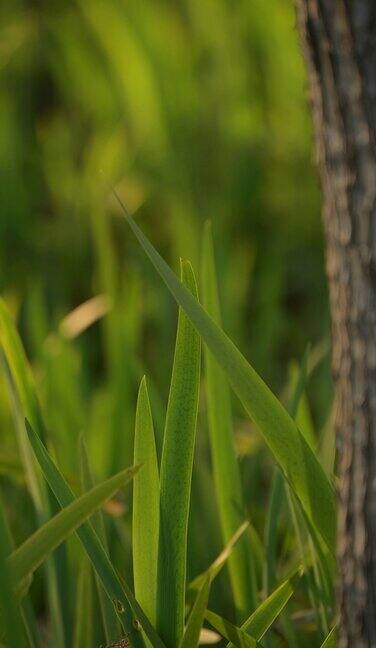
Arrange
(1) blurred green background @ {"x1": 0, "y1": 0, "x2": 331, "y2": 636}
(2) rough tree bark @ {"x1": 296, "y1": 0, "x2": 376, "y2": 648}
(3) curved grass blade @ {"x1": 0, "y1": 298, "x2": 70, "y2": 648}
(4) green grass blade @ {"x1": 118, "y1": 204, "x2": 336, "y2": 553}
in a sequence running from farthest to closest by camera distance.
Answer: (1) blurred green background @ {"x1": 0, "y1": 0, "x2": 331, "y2": 636} < (3) curved grass blade @ {"x1": 0, "y1": 298, "x2": 70, "y2": 648} < (4) green grass blade @ {"x1": 118, "y1": 204, "x2": 336, "y2": 553} < (2) rough tree bark @ {"x1": 296, "y1": 0, "x2": 376, "y2": 648}

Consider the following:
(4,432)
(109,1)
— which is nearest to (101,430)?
(4,432)

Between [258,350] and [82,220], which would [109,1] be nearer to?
[82,220]

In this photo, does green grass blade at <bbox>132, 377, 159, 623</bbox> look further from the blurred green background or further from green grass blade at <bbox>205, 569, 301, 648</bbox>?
the blurred green background

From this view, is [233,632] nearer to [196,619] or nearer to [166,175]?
[196,619]

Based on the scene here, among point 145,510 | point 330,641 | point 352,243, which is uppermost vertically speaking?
point 352,243

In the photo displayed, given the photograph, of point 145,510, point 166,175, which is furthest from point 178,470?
point 166,175

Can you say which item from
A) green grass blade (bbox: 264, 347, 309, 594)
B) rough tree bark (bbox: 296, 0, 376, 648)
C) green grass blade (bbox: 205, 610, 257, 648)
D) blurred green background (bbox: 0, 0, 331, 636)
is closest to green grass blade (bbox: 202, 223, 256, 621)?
green grass blade (bbox: 264, 347, 309, 594)
